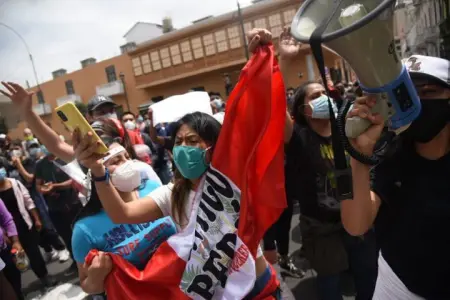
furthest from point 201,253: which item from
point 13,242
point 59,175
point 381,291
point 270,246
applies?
point 59,175

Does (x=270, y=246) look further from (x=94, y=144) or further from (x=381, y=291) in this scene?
(x=94, y=144)

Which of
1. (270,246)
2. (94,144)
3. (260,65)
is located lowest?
(270,246)

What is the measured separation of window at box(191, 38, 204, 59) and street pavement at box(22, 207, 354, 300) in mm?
21548

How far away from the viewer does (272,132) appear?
5.14 feet

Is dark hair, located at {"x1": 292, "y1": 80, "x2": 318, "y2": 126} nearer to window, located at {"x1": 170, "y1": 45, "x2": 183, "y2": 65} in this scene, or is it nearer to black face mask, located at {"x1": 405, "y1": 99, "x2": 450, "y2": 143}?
black face mask, located at {"x1": 405, "y1": 99, "x2": 450, "y2": 143}

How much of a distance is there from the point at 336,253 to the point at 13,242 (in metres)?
2.80

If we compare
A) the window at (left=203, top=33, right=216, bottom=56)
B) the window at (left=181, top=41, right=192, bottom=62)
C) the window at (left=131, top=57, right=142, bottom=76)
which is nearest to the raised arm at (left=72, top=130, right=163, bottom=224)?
the window at (left=203, top=33, right=216, bottom=56)

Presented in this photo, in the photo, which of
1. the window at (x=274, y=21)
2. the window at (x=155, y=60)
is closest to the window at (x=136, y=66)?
the window at (x=155, y=60)

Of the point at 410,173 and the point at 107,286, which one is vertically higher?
the point at 410,173

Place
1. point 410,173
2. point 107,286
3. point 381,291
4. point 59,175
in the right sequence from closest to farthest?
point 410,173, point 381,291, point 107,286, point 59,175

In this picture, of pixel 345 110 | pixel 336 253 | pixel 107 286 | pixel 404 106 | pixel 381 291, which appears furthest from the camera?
pixel 336 253

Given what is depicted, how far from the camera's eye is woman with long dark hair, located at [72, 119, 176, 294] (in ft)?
5.15

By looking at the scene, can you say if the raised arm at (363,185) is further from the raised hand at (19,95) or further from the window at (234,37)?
the window at (234,37)

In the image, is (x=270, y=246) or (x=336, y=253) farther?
(x=270, y=246)
